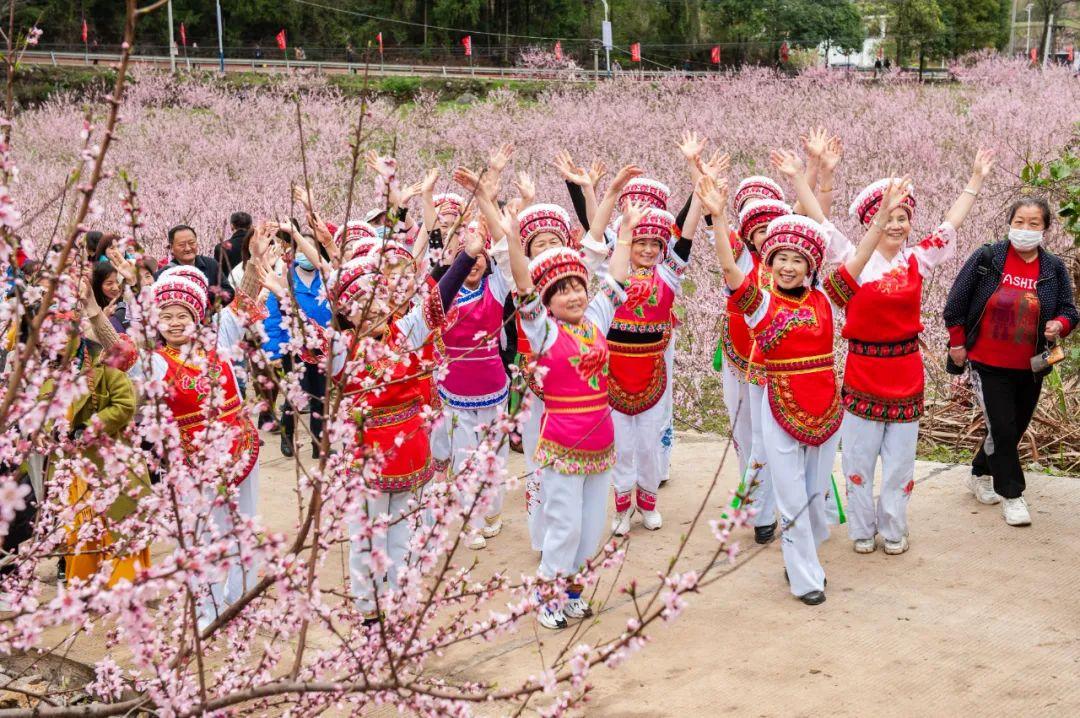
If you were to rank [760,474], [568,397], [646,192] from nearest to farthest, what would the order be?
→ [568,397]
[760,474]
[646,192]

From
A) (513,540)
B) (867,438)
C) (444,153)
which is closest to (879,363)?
(867,438)

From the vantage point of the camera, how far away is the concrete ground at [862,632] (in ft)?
13.5

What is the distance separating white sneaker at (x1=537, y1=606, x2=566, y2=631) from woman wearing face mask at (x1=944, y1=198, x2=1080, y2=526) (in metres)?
2.58

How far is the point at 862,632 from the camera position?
464 centimetres

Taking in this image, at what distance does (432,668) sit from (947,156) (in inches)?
494

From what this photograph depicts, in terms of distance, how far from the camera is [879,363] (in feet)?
17.4

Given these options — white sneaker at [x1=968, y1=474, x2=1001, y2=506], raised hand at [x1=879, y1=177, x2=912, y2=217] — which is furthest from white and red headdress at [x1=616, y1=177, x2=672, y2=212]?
white sneaker at [x1=968, y1=474, x2=1001, y2=506]

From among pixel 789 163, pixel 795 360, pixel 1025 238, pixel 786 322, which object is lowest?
pixel 795 360

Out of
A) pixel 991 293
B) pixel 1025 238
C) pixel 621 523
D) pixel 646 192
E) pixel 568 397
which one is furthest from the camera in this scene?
pixel 646 192

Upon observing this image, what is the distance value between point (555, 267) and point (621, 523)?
5.95ft

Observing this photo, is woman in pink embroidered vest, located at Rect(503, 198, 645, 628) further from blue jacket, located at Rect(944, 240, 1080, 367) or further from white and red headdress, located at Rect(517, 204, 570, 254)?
blue jacket, located at Rect(944, 240, 1080, 367)

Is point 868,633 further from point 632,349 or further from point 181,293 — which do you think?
point 181,293

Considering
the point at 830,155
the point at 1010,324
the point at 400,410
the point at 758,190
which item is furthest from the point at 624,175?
the point at 1010,324

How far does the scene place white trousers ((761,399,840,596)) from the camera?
4961 mm
